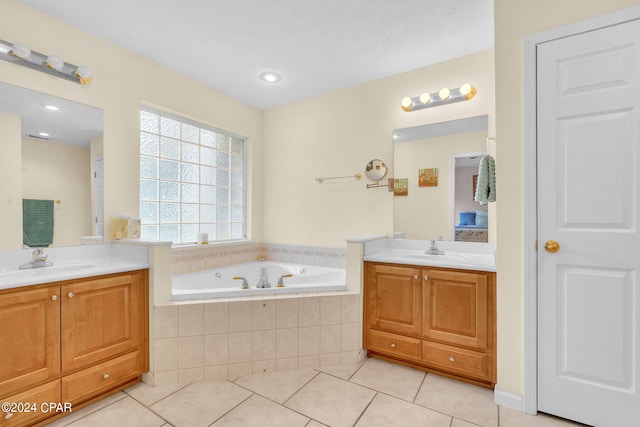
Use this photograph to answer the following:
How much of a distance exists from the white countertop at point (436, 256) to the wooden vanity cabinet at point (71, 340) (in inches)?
64.2

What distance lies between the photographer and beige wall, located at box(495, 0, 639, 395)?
168 cm

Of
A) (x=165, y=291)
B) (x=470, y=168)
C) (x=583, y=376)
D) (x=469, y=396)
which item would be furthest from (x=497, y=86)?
(x=165, y=291)

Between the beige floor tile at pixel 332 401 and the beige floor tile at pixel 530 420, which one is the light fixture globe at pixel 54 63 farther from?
the beige floor tile at pixel 530 420

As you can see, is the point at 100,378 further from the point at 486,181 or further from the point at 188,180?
the point at 486,181

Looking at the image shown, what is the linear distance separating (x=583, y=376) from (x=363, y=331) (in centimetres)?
127

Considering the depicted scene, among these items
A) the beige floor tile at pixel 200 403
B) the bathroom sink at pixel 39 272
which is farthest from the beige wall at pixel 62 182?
the beige floor tile at pixel 200 403

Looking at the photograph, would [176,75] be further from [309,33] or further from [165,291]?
[165,291]

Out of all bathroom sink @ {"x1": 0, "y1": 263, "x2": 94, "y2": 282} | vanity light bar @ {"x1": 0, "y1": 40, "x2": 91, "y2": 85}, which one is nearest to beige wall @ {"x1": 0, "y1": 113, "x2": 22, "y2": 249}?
bathroom sink @ {"x1": 0, "y1": 263, "x2": 94, "y2": 282}

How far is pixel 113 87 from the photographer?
2277 mm

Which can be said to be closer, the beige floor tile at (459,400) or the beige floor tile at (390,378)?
the beige floor tile at (459,400)

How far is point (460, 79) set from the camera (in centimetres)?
247

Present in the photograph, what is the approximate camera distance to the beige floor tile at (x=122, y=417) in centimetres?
156

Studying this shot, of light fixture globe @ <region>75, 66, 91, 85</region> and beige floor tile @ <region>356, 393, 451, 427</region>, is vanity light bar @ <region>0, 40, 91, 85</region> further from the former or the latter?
beige floor tile @ <region>356, 393, 451, 427</region>

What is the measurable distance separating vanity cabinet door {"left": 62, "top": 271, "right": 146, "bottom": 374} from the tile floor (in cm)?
30
